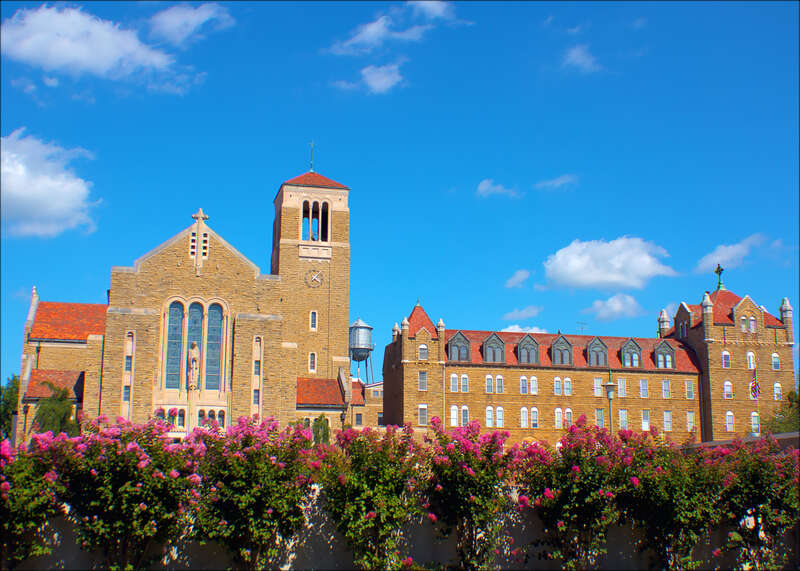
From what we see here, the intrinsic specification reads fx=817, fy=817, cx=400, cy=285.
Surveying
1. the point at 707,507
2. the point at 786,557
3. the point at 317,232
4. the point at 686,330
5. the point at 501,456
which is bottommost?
the point at 786,557

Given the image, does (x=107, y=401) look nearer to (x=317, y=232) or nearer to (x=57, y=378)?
(x=57, y=378)

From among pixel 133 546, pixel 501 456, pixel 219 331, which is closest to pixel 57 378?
pixel 219 331

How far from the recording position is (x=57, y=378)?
56.0 m

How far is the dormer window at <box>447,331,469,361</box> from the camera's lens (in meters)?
69.8

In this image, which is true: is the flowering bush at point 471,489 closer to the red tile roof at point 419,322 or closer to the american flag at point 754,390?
the red tile roof at point 419,322

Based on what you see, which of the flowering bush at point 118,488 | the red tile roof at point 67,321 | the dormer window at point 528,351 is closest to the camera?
the flowering bush at point 118,488

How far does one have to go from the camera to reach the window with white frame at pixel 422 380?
222 ft

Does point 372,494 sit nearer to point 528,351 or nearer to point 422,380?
point 422,380

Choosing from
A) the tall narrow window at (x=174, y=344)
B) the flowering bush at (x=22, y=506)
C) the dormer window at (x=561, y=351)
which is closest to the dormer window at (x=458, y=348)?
the dormer window at (x=561, y=351)

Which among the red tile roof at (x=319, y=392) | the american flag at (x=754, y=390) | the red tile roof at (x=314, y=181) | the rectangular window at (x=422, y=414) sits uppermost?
the red tile roof at (x=314, y=181)

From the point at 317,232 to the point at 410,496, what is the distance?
44.8 metres

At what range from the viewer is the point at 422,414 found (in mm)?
67000

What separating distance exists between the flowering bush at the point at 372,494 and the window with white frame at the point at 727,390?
55225 millimetres

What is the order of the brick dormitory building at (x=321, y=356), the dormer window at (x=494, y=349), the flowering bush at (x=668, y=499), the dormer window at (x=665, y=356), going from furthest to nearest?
the dormer window at (x=665, y=356), the dormer window at (x=494, y=349), the brick dormitory building at (x=321, y=356), the flowering bush at (x=668, y=499)
